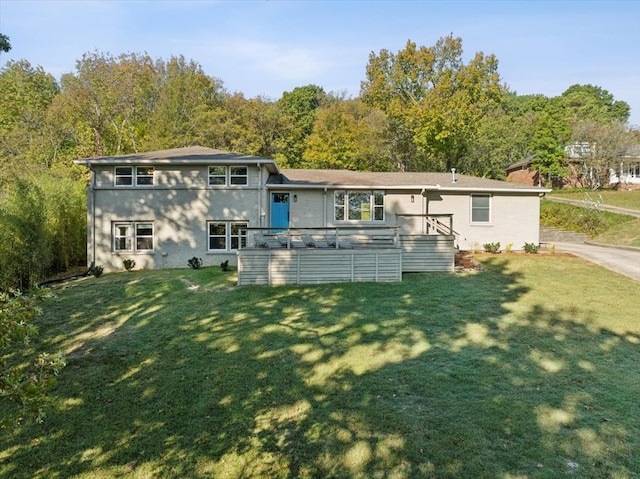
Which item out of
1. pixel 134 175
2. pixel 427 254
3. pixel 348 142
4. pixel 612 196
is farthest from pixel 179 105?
pixel 612 196

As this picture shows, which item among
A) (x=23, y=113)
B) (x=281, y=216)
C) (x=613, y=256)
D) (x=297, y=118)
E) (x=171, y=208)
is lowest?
(x=613, y=256)

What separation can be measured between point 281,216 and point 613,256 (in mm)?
14041

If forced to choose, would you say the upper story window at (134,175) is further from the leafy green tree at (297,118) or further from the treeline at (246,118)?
Answer: the leafy green tree at (297,118)

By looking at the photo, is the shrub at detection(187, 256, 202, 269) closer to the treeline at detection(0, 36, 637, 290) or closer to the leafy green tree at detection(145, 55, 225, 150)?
the treeline at detection(0, 36, 637, 290)

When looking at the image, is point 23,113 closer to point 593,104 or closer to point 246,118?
Answer: point 246,118

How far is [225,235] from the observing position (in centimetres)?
1673

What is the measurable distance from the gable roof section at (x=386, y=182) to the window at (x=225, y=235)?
231 centimetres

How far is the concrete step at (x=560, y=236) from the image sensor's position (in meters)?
22.3

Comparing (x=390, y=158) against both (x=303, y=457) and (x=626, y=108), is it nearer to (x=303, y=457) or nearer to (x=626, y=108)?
(x=303, y=457)

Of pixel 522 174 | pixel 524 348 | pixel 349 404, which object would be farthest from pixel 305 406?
pixel 522 174

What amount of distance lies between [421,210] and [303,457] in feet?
49.0

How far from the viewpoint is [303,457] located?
15.0 feet

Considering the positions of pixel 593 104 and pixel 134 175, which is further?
pixel 593 104

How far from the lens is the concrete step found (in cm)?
2228
